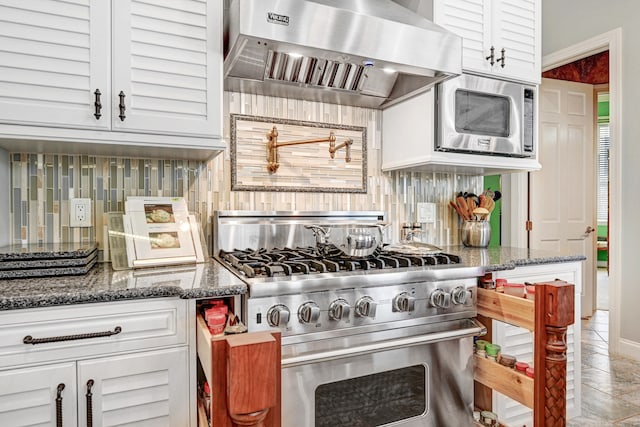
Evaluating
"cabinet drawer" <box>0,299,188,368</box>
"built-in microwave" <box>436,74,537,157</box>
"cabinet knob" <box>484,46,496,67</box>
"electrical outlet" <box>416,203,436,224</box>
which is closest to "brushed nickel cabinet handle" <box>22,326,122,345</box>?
"cabinet drawer" <box>0,299,188,368</box>

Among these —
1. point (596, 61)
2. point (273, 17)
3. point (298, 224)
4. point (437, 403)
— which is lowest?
point (437, 403)

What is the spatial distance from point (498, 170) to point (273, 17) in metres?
1.64

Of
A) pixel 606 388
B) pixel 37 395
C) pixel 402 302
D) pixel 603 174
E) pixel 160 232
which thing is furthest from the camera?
pixel 603 174

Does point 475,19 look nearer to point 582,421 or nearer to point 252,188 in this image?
point 252,188

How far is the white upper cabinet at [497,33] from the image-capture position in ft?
6.80

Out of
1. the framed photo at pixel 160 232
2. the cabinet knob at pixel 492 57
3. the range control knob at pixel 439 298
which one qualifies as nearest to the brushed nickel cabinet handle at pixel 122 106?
the framed photo at pixel 160 232

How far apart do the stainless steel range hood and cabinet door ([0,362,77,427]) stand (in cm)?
128

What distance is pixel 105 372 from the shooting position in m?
1.20

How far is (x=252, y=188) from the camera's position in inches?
79.8

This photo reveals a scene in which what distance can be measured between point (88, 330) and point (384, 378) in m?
1.01

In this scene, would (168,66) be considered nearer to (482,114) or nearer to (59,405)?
(59,405)

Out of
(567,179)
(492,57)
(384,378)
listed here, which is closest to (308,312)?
(384,378)

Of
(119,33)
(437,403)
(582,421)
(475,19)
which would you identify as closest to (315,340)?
(437,403)

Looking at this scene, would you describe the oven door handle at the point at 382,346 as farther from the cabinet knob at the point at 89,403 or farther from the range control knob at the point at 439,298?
the cabinet knob at the point at 89,403
